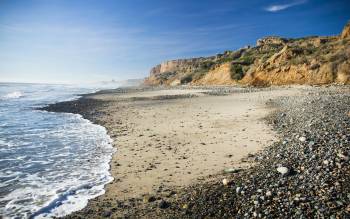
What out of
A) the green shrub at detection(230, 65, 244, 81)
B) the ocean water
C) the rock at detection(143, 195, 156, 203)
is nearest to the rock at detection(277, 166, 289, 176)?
the rock at detection(143, 195, 156, 203)

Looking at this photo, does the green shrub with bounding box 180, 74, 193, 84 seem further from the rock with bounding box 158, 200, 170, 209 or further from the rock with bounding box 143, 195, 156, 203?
the rock with bounding box 158, 200, 170, 209

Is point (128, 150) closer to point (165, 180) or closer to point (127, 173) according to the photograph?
point (127, 173)

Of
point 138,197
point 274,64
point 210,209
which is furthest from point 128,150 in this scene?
point 274,64

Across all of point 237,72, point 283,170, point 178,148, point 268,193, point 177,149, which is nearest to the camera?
point 268,193

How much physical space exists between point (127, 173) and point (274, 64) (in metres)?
39.9

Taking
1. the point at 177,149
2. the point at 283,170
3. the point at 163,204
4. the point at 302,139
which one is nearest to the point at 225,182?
the point at 283,170

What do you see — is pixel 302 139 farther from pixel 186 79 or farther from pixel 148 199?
pixel 186 79

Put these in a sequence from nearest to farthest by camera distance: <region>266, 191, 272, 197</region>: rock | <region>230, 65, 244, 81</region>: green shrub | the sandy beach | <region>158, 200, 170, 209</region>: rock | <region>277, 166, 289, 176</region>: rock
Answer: <region>266, 191, 272, 197</region>: rock
<region>158, 200, 170, 209</region>: rock
<region>277, 166, 289, 176</region>: rock
the sandy beach
<region>230, 65, 244, 81</region>: green shrub

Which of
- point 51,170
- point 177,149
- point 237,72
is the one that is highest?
point 237,72

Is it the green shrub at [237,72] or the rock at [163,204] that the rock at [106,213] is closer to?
the rock at [163,204]

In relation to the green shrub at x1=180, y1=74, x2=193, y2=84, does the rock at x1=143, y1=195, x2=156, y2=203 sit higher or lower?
lower

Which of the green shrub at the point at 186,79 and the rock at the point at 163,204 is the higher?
the green shrub at the point at 186,79

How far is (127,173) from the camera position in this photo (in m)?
8.83

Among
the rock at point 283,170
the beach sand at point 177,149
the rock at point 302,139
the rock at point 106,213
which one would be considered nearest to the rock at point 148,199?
the beach sand at point 177,149
